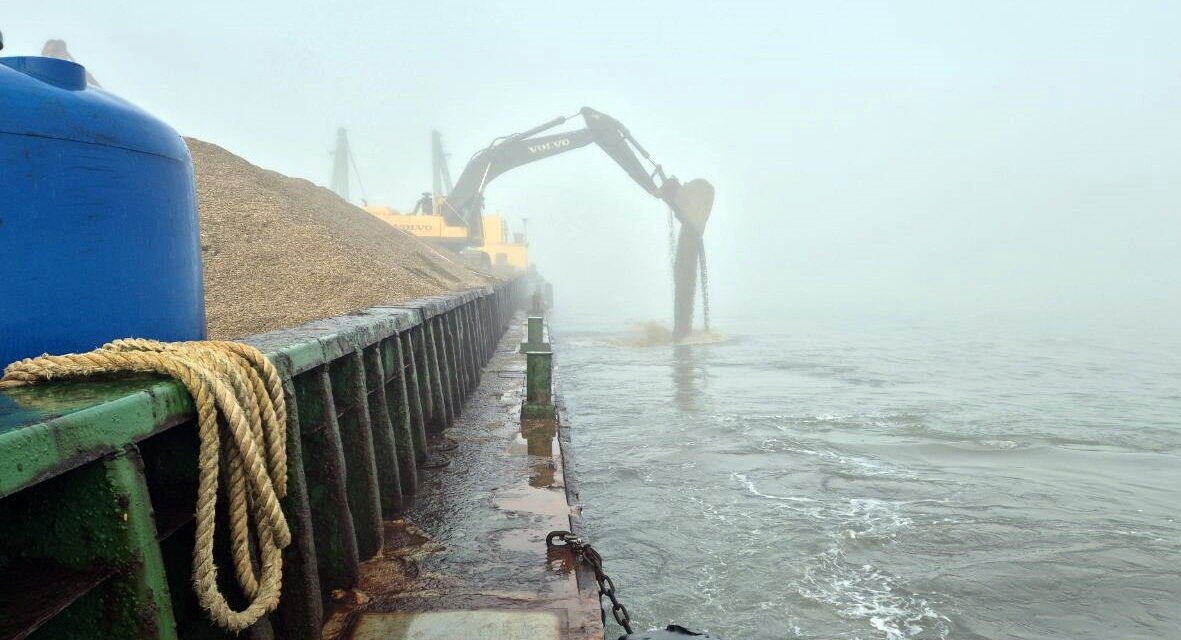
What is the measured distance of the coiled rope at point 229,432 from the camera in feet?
6.51

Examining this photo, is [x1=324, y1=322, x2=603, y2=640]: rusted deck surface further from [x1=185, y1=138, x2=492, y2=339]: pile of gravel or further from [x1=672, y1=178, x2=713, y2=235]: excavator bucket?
[x1=672, y1=178, x2=713, y2=235]: excavator bucket

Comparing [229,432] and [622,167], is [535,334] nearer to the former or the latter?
[229,432]

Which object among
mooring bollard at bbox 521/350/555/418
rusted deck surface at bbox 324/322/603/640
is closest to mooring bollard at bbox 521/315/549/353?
mooring bollard at bbox 521/350/555/418

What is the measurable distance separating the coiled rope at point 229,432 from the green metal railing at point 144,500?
2.8 inches

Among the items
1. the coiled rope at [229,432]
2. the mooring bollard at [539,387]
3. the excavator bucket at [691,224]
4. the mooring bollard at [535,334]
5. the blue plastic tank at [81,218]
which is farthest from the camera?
the excavator bucket at [691,224]

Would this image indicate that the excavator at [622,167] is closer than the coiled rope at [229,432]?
No

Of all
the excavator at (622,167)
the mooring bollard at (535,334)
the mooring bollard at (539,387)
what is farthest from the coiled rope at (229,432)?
the excavator at (622,167)

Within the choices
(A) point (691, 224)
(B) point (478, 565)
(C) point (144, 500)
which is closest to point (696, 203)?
(A) point (691, 224)

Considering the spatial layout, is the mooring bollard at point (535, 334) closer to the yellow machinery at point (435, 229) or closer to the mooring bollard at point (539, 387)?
the mooring bollard at point (539, 387)

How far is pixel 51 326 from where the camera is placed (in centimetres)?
232

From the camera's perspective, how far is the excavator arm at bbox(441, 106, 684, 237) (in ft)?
89.0

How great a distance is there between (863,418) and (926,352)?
1587 centimetres

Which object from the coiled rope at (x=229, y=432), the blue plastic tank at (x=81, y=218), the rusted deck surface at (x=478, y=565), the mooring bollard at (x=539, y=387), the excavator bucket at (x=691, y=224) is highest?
the excavator bucket at (x=691, y=224)

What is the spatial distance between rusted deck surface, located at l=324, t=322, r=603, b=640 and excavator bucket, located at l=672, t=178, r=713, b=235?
18568 mm
